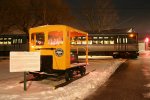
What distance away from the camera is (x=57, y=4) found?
46.0 m

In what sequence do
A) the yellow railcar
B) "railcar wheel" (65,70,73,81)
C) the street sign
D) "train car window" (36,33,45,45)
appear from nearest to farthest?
the street sign, the yellow railcar, "railcar wheel" (65,70,73,81), "train car window" (36,33,45,45)

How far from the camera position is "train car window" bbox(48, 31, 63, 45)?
14.2 m

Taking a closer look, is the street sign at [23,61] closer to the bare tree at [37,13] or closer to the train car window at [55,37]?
the train car window at [55,37]

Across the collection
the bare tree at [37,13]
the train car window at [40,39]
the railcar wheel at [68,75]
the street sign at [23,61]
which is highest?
the bare tree at [37,13]

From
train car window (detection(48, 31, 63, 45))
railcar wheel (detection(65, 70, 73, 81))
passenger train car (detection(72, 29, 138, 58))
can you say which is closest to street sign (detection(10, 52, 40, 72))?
train car window (detection(48, 31, 63, 45))

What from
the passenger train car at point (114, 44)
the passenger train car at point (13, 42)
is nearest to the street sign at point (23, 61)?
the passenger train car at point (114, 44)

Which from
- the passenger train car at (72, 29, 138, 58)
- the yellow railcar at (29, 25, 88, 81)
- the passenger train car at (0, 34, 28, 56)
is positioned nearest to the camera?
the yellow railcar at (29, 25, 88, 81)

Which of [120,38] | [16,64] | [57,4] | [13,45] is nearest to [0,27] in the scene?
[13,45]

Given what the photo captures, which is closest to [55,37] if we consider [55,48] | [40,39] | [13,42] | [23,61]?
[55,48]

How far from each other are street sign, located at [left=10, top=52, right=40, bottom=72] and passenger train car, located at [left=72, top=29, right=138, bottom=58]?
2632 centimetres

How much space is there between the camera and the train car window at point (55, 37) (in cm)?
1419

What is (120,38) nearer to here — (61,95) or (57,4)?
(57,4)

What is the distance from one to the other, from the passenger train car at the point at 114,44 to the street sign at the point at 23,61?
26.3 m

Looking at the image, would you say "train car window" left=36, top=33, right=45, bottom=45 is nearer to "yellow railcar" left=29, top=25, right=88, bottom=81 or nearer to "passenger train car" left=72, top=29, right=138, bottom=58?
"yellow railcar" left=29, top=25, right=88, bottom=81
